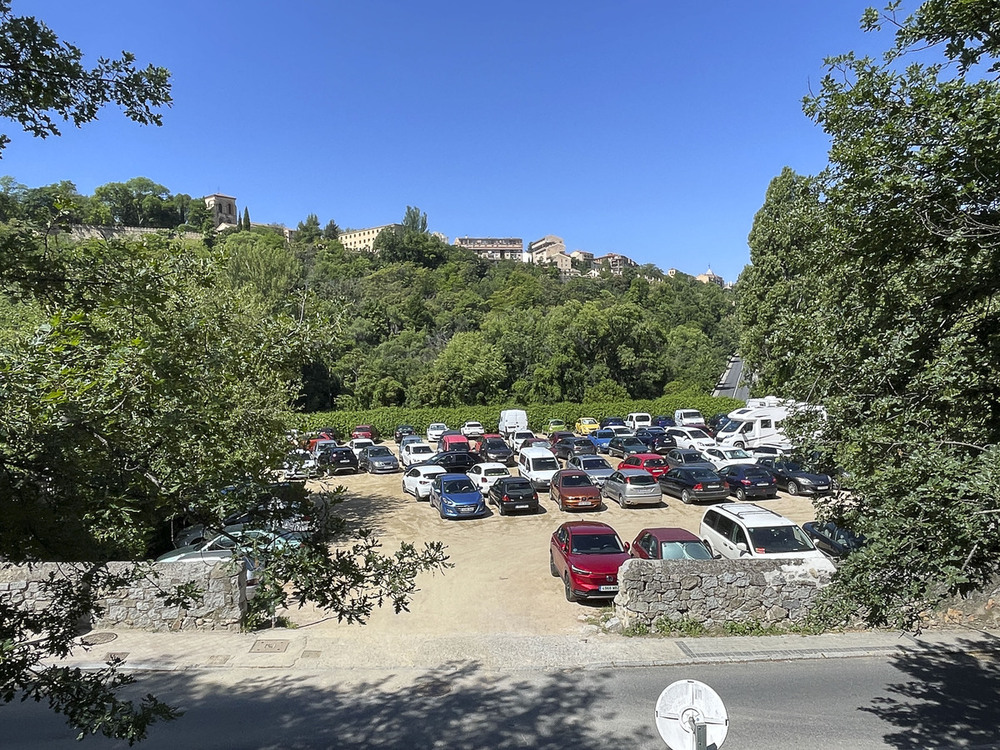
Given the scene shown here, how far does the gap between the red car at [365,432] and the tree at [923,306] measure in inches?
1609

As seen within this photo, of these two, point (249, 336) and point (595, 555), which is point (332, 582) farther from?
point (595, 555)

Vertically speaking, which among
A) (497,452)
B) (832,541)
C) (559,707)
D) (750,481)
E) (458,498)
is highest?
(497,452)

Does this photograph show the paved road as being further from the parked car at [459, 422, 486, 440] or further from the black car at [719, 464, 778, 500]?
the parked car at [459, 422, 486, 440]

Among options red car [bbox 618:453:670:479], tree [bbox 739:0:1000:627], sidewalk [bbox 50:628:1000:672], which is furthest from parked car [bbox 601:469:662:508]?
tree [bbox 739:0:1000:627]

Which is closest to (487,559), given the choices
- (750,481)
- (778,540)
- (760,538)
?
(760,538)

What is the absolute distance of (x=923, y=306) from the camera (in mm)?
6738

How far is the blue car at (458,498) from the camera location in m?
22.6

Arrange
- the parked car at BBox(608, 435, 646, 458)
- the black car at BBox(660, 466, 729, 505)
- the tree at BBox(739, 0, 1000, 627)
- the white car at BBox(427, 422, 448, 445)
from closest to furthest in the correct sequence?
the tree at BBox(739, 0, 1000, 627), the black car at BBox(660, 466, 729, 505), the parked car at BBox(608, 435, 646, 458), the white car at BBox(427, 422, 448, 445)

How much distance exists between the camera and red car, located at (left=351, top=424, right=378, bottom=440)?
4581 centimetres

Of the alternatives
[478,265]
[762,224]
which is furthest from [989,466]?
[478,265]

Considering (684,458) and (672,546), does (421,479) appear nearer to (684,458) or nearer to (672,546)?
(684,458)

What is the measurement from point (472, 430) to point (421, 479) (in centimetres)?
2058

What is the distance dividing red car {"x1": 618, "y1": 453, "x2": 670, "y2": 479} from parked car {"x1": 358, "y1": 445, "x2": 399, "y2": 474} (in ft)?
40.0

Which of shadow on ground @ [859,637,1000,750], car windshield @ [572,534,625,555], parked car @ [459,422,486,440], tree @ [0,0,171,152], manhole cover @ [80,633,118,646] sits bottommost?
shadow on ground @ [859,637,1000,750]
